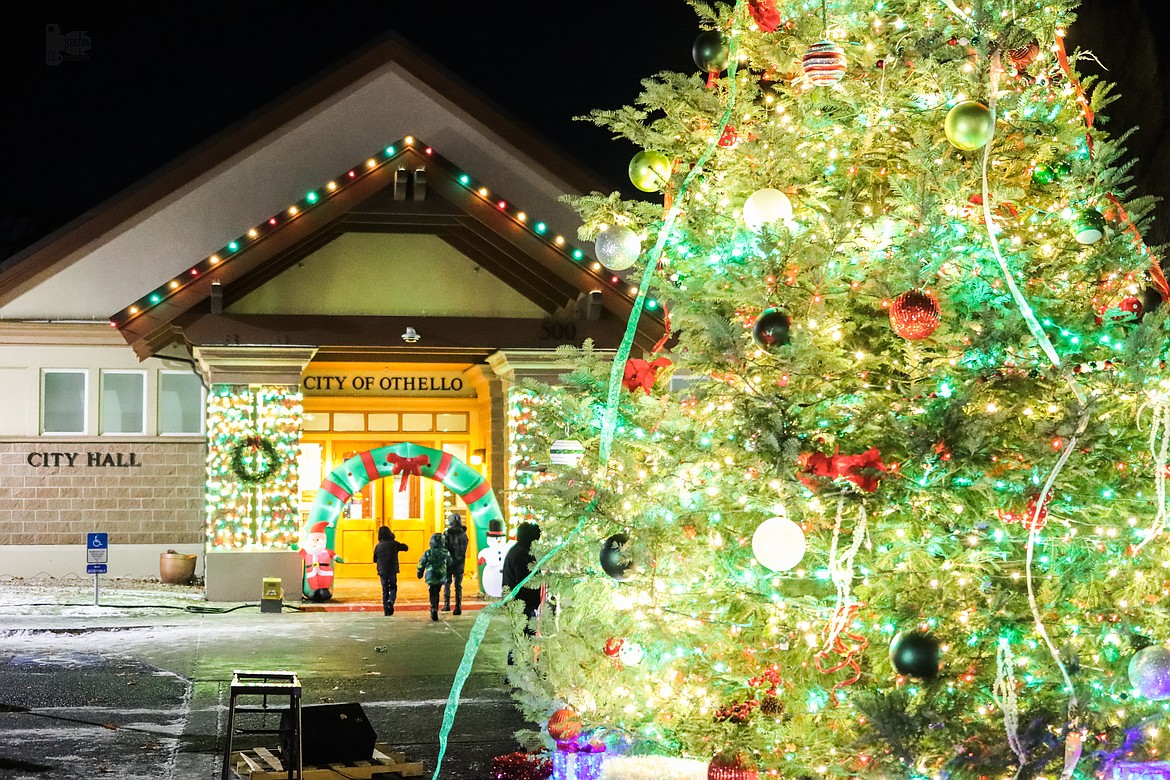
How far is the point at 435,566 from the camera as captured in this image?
18391 millimetres

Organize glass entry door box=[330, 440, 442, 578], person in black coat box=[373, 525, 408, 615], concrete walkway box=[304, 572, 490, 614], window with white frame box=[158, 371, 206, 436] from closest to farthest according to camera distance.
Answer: person in black coat box=[373, 525, 408, 615] → concrete walkway box=[304, 572, 490, 614] → window with white frame box=[158, 371, 206, 436] → glass entry door box=[330, 440, 442, 578]

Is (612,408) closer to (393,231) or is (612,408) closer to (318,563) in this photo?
(318,563)

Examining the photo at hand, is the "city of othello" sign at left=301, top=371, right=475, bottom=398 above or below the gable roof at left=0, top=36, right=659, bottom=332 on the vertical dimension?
below

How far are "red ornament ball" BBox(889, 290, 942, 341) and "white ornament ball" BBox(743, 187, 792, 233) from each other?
786mm

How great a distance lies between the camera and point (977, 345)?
18.0 ft

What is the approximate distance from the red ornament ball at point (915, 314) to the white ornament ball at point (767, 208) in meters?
0.79

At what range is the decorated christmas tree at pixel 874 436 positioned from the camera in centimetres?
531

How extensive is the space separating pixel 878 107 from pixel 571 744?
3664 millimetres

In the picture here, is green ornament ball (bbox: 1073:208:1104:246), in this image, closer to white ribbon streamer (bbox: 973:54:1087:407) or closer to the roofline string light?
white ribbon streamer (bbox: 973:54:1087:407)

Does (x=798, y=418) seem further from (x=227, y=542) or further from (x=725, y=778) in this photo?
(x=227, y=542)

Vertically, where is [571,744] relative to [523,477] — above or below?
below

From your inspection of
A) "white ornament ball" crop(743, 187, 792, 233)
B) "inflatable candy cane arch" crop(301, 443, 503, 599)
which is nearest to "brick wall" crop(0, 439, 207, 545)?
"inflatable candy cane arch" crop(301, 443, 503, 599)

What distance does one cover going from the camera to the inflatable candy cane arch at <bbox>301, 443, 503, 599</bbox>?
20547 mm

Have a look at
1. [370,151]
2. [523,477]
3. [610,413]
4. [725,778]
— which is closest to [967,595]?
[725,778]
